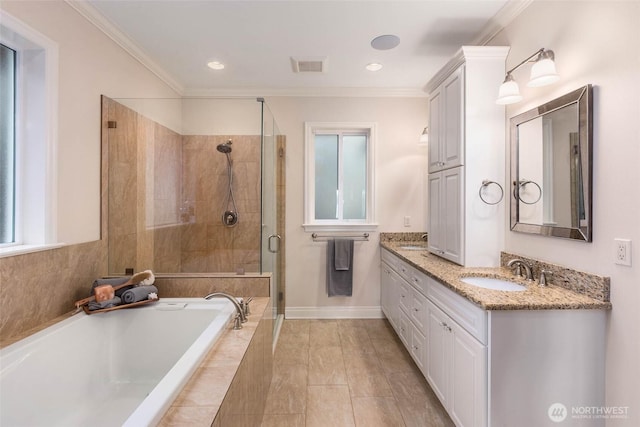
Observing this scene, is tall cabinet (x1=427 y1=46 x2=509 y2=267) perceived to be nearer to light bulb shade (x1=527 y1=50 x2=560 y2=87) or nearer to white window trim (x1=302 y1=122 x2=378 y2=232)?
light bulb shade (x1=527 y1=50 x2=560 y2=87)

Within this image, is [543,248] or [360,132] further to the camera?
[360,132]

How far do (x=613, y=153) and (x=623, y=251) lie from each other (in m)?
0.44

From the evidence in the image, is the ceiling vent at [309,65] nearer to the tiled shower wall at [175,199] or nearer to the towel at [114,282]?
the tiled shower wall at [175,199]

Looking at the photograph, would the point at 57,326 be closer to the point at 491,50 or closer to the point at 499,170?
the point at 499,170

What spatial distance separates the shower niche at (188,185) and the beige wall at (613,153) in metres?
2.04

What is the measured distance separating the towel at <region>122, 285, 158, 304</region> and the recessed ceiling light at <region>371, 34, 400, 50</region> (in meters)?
2.51

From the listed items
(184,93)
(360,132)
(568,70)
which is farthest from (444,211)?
(184,93)

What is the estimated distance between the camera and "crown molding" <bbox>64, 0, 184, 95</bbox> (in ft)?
6.14

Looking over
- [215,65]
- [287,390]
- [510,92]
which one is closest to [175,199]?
[215,65]

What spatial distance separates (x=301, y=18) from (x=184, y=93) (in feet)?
6.16

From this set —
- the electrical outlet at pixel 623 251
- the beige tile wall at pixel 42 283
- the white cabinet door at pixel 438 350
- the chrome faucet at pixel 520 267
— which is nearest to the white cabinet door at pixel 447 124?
the chrome faucet at pixel 520 267

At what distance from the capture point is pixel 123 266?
2.21m

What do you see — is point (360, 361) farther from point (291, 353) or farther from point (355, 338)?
point (291, 353)

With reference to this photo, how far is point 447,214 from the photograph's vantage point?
224 centimetres
